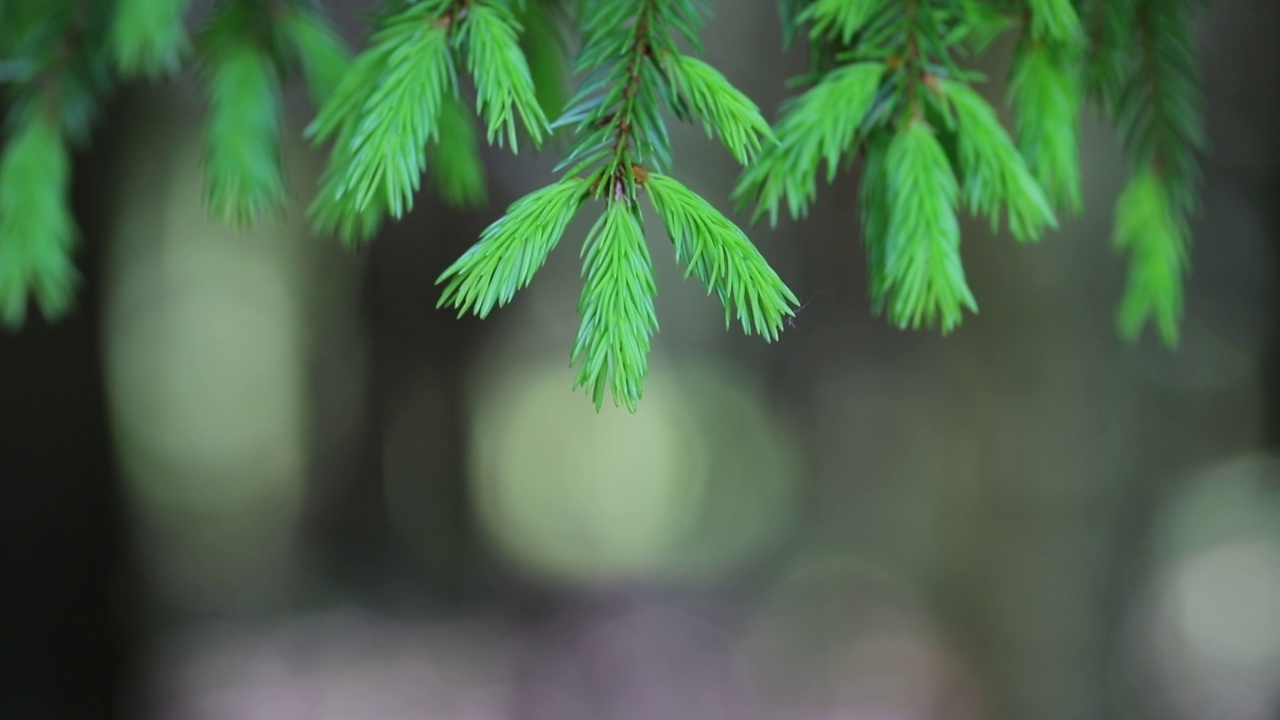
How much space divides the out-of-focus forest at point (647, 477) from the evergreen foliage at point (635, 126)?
2.95 feet

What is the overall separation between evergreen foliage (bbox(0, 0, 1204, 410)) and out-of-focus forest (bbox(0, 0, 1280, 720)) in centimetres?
90

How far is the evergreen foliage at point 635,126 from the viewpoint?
0.33 meters

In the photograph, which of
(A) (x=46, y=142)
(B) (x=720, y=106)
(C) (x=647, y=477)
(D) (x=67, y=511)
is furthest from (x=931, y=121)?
(D) (x=67, y=511)

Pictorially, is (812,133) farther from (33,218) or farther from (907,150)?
(33,218)

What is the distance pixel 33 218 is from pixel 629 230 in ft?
1.61

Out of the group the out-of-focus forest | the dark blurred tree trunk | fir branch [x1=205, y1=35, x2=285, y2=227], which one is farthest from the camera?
the dark blurred tree trunk

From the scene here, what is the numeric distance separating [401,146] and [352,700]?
1.92 m

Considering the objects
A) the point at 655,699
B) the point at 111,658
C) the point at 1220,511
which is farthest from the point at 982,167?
the point at 111,658

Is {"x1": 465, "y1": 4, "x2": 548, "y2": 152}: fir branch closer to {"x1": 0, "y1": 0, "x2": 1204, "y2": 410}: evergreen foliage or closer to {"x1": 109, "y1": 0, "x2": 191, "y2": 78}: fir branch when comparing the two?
{"x1": 0, "y1": 0, "x2": 1204, "y2": 410}: evergreen foliage

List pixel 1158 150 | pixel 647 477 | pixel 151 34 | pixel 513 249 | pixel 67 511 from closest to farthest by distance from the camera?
pixel 513 249, pixel 151 34, pixel 1158 150, pixel 67 511, pixel 647 477

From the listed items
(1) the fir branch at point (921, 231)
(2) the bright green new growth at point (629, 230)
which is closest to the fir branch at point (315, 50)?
(2) the bright green new growth at point (629, 230)

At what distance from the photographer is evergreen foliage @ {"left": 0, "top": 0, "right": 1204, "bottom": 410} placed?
33cm

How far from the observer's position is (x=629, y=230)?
0.32 meters

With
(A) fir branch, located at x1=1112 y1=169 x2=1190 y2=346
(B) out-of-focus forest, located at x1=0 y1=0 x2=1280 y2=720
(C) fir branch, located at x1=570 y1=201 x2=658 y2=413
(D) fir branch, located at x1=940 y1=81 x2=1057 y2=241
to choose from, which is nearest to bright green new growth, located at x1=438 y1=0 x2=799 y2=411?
(C) fir branch, located at x1=570 y1=201 x2=658 y2=413
